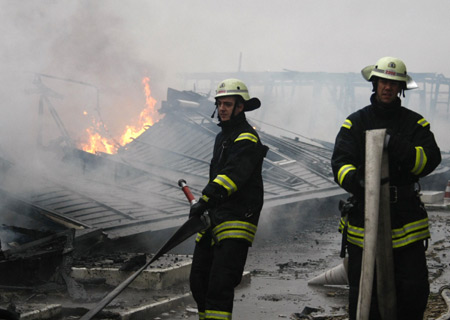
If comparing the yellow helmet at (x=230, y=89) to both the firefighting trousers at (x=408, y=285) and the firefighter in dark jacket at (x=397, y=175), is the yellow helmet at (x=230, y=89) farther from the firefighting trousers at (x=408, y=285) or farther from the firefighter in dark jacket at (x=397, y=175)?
the firefighting trousers at (x=408, y=285)

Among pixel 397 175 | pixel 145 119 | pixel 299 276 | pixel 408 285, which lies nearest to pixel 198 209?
pixel 397 175

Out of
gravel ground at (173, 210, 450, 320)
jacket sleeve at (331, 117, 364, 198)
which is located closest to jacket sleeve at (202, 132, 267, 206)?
jacket sleeve at (331, 117, 364, 198)

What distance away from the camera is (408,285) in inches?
150

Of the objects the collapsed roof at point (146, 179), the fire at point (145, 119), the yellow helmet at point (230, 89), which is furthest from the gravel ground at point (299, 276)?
the fire at point (145, 119)

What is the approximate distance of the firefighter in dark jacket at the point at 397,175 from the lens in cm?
383

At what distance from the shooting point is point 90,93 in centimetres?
1919

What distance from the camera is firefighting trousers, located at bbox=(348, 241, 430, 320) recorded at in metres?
3.82

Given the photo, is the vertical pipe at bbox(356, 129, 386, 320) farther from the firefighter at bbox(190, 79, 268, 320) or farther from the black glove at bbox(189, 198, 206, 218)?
the black glove at bbox(189, 198, 206, 218)

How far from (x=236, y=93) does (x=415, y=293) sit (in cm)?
186

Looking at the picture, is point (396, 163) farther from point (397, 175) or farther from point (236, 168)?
point (236, 168)

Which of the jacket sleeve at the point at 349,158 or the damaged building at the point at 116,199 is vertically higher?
the jacket sleeve at the point at 349,158

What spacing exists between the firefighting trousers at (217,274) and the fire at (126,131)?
10.8 m

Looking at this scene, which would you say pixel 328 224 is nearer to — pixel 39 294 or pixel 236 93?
pixel 39 294

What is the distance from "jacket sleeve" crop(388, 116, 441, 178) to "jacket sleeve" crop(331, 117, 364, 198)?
22cm
